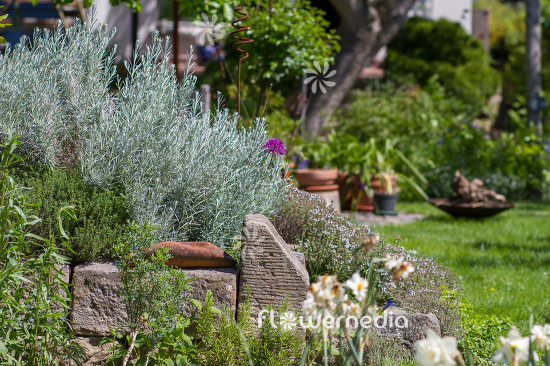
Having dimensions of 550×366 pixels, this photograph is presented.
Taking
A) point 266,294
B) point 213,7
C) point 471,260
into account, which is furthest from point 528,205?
point 266,294

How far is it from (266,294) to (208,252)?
1.09 ft

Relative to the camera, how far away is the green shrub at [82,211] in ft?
7.93

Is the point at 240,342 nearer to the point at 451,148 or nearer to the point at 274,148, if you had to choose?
the point at 274,148

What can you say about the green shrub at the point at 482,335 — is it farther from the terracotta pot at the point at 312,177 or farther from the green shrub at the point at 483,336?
the terracotta pot at the point at 312,177

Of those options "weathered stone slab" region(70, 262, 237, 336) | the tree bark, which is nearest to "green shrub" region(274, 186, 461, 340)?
"weathered stone slab" region(70, 262, 237, 336)

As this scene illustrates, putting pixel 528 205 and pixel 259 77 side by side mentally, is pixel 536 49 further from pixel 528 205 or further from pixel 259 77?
pixel 259 77

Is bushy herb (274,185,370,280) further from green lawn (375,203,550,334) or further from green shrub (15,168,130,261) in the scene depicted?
green shrub (15,168,130,261)

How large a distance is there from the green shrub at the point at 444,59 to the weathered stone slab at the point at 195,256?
9.10 m

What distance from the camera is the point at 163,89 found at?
8.92 feet

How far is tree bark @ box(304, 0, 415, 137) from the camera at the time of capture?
745cm

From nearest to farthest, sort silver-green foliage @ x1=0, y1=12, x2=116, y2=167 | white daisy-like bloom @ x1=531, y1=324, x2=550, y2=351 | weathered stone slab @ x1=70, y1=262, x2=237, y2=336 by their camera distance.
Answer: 1. white daisy-like bloom @ x1=531, y1=324, x2=550, y2=351
2. weathered stone slab @ x1=70, y1=262, x2=237, y2=336
3. silver-green foliage @ x1=0, y1=12, x2=116, y2=167

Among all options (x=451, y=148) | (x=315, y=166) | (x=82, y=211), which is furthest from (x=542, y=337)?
(x=451, y=148)

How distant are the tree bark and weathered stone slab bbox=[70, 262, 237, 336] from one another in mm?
5215

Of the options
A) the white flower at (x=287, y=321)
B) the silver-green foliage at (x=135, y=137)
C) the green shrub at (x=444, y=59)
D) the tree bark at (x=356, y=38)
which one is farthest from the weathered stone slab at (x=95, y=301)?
the green shrub at (x=444, y=59)
